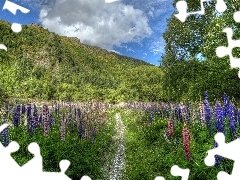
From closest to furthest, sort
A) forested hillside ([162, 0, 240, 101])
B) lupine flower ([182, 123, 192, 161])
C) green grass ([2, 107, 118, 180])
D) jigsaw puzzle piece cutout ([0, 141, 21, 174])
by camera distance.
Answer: jigsaw puzzle piece cutout ([0, 141, 21, 174]), lupine flower ([182, 123, 192, 161]), green grass ([2, 107, 118, 180]), forested hillside ([162, 0, 240, 101])

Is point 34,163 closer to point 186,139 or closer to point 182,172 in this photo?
point 182,172

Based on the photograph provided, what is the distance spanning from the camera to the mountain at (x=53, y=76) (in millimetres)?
76019

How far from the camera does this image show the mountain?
76.0 m

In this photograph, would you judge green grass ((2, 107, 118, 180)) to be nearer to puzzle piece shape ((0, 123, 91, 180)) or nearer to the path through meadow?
the path through meadow

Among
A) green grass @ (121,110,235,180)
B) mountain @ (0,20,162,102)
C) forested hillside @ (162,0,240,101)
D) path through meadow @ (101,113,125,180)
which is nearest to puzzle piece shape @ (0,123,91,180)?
green grass @ (121,110,235,180)

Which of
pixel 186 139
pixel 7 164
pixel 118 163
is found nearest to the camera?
pixel 7 164

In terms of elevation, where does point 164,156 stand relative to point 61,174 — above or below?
below

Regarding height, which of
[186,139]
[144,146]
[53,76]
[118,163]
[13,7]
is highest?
[53,76]

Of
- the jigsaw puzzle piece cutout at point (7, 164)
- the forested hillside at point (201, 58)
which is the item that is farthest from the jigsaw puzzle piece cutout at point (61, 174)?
the forested hillside at point (201, 58)

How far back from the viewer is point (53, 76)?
12475 cm

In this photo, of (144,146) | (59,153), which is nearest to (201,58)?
(144,146)

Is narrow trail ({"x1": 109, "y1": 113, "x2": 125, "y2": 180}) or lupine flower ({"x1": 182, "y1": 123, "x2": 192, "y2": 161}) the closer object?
lupine flower ({"x1": 182, "y1": 123, "x2": 192, "y2": 161})

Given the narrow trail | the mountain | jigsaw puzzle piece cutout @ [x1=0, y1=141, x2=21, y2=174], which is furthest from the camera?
the mountain

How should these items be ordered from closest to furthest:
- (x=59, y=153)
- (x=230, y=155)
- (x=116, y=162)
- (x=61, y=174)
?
1. (x=61, y=174)
2. (x=230, y=155)
3. (x=59, y=153)
4. (x=116, y=162)
